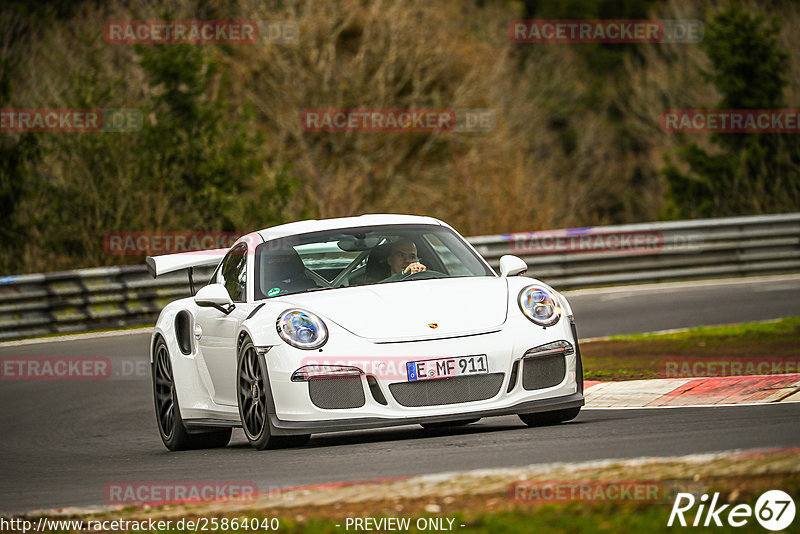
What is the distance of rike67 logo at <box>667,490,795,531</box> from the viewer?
16.4ft

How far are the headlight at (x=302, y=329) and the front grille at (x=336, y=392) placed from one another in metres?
0.22

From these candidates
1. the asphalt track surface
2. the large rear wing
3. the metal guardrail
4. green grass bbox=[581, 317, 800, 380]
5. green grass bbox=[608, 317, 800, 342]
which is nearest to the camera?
the asphalt track surface

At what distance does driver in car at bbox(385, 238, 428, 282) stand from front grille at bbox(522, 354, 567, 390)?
51.9 inches

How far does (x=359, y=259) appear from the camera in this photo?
31.6ft

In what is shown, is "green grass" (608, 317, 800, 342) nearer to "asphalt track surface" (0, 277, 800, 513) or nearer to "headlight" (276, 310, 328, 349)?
"asphalt track surface" (0, 277, 800, 513)

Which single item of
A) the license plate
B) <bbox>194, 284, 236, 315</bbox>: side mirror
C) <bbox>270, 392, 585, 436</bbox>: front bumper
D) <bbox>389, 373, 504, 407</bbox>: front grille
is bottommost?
<bbox>270, 392, 585, 436</bbox>: front bumper

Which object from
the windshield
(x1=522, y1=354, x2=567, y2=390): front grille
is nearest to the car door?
the windshield

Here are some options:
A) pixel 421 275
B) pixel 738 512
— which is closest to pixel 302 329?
pixel 421 275

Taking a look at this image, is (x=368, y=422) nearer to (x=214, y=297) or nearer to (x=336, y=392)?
(x=336, y=392)

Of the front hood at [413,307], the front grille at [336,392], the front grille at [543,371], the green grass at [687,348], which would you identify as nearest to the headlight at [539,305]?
the front hood at [413,307]

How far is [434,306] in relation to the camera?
8.45 metres

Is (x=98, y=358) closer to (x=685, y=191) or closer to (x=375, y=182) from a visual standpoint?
(x=685, y=191)

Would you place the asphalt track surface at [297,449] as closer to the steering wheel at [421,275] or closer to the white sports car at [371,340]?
the white sports car at [371,340]

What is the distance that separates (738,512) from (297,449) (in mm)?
3779
